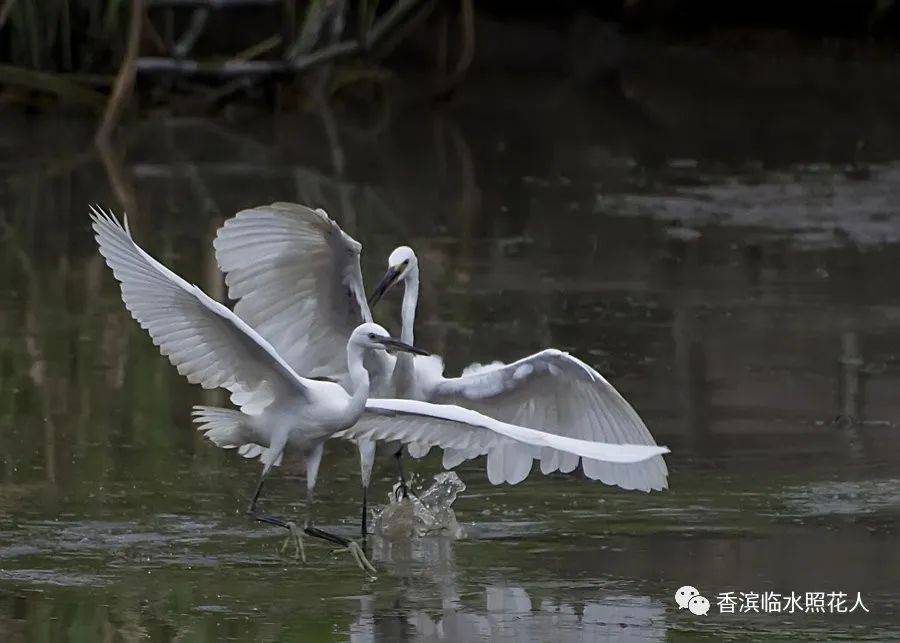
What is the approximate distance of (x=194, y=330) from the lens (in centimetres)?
809

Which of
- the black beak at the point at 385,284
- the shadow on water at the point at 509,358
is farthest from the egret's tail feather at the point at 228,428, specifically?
the black beak at the point at 385,284

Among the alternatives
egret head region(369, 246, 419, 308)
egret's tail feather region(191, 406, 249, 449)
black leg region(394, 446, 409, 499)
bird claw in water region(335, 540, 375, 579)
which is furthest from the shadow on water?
egret head region(369, 246, 419, 308)

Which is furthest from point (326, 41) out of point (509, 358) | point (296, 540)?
point (296, 540)

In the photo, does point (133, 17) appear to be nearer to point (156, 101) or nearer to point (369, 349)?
point (156, 101)

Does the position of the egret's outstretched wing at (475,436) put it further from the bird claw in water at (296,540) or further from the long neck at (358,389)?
the bird claw in water at (296,540)

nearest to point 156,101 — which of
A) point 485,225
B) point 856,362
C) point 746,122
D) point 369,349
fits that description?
point 746,122

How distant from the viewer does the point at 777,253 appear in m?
15.3

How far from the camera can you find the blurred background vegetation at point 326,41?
22.8m

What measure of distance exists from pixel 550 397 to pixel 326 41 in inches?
711

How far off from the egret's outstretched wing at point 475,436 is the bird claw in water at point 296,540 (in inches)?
17.0

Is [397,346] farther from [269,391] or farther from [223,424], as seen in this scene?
[223,424]

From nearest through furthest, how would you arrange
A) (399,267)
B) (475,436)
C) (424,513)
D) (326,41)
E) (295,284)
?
(475,436), (424,513), (295,284), (399,267), (326,41)

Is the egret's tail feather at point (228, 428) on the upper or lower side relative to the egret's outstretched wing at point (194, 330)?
lower

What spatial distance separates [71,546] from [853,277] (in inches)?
297
